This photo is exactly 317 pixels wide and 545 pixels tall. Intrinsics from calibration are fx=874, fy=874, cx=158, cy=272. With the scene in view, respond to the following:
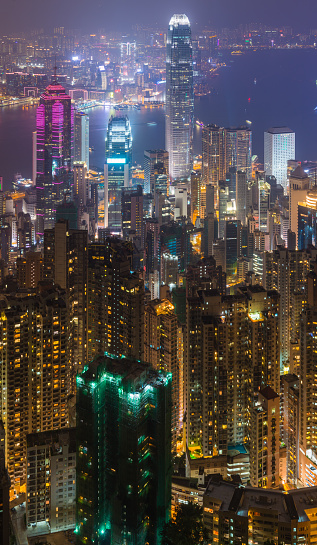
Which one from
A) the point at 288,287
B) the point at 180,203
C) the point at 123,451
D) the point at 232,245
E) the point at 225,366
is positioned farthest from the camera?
the point at 180,203

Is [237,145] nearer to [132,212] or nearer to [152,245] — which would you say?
[132,212]

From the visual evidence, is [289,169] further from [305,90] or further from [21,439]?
[21,439]

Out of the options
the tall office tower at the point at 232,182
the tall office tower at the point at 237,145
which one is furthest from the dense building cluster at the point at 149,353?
the tall office tower at the point at 237,145

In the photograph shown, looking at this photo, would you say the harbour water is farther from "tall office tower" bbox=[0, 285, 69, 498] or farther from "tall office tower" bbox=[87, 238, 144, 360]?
"tall office tower" bbox=[0, 285, 69, 498]

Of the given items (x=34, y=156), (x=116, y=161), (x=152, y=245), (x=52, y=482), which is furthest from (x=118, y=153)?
(x=52, y=482)

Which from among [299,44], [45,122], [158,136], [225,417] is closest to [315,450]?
[225,417]

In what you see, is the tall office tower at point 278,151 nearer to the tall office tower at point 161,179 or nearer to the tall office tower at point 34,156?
the tall office tower at point 161,179
